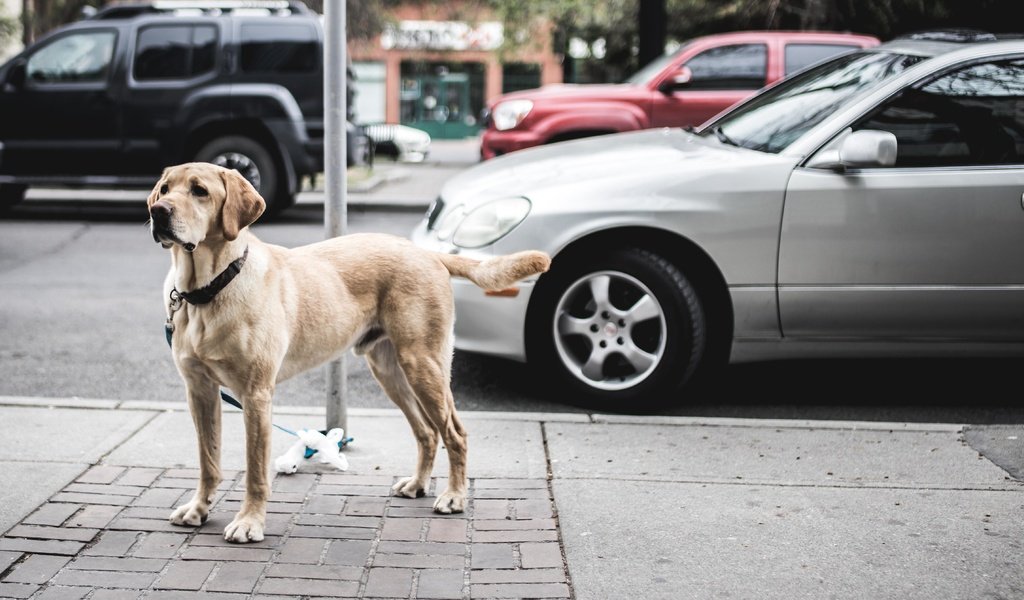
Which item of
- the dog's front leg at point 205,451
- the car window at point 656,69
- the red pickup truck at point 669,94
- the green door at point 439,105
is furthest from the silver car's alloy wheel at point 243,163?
the green door at point 439,105

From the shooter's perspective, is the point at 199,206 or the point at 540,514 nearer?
the point at 199,206

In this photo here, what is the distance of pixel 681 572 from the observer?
3.73 meters

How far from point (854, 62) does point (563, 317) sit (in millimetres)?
2206

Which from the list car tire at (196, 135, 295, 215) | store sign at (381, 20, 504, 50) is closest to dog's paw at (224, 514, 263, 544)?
car tire at (196, 135, 295, 215)

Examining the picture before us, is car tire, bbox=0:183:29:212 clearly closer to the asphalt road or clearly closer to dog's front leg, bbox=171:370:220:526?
the asphalt road

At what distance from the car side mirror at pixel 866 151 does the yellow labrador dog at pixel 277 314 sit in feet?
6.22

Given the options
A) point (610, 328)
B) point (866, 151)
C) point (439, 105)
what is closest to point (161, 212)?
point (610, 328)

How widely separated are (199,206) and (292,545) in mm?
1168

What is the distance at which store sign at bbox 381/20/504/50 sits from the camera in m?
42.3

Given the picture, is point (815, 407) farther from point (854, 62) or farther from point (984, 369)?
point (854, 62)

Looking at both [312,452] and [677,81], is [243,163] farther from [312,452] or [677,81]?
[312,452]

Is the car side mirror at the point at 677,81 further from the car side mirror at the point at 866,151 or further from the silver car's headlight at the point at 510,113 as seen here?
the car side mirror at the point at 866,151

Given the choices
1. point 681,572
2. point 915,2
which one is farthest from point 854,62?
point 915,2

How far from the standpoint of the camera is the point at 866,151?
5.35m
